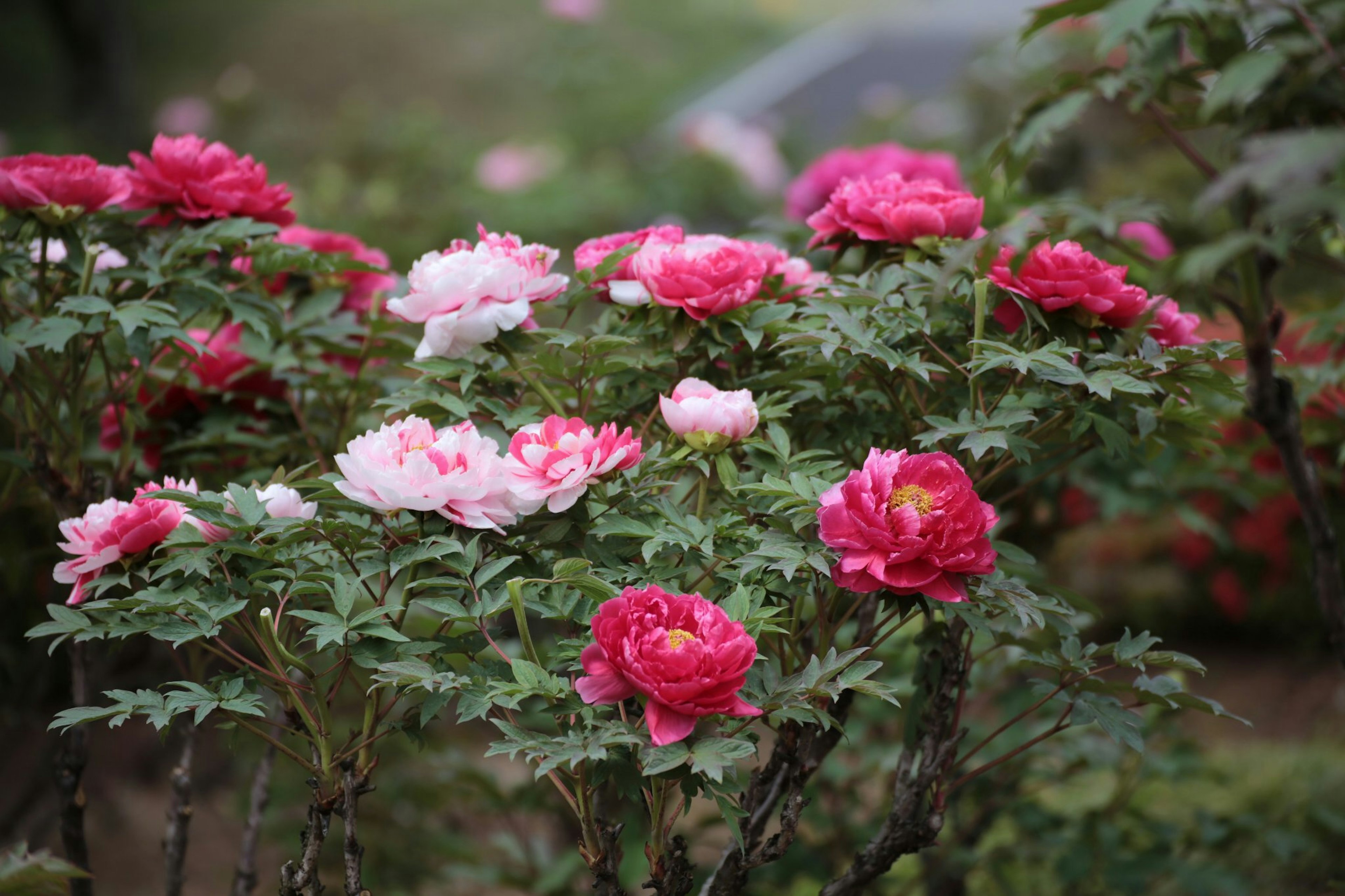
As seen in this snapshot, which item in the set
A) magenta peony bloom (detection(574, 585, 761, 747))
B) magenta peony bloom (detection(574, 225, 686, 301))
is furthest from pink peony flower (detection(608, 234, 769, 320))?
magenta peony bloom (detection(574, 585, 761, 747))

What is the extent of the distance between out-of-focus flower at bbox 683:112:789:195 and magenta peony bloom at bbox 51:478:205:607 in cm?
563

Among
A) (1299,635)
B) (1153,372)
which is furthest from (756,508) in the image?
(1299,635)

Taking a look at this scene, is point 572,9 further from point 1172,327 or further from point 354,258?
point 1172,327

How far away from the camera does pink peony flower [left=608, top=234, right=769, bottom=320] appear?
1295 mm

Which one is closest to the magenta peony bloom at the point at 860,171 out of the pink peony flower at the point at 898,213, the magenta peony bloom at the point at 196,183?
the pink peony flower at the point at 898,213

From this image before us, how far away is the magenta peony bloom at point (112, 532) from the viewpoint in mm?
1180

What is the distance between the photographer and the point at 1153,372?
49.1 inches

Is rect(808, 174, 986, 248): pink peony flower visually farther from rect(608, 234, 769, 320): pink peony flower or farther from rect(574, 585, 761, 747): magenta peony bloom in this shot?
rect(574, 585, 761, 747): magenta peony bloom

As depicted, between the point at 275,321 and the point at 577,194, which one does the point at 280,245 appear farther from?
the point at 577,194

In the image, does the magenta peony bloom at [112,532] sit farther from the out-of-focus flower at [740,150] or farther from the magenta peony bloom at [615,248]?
the out-of-focus flower at [740,150]

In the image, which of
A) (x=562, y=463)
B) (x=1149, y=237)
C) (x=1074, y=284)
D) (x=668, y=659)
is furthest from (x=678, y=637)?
(x=1149, y=237)

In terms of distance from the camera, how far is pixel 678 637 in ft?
3.27

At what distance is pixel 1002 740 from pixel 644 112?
7544mm

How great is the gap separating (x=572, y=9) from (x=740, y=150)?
2.14 meters
